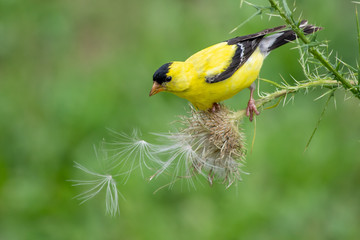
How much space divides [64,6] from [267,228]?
353cm

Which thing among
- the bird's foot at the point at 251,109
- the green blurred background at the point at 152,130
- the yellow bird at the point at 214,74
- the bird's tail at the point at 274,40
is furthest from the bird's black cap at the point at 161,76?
the green blurred background at the point at 152,130

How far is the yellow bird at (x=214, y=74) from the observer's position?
242 centimetres

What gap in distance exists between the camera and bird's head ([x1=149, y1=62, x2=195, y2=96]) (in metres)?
2.43

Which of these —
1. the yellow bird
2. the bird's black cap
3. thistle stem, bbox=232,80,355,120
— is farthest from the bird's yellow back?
thistle stem, bbox=232,80,355,120

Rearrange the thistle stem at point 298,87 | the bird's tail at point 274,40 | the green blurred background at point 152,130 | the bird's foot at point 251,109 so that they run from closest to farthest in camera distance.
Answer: the thistle stem at point 298,87
the bird's foot at point 251,109
the bird's tail at point 274,40
the green blurred background at point 152,130

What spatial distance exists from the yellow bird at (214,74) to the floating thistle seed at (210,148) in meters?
0.12

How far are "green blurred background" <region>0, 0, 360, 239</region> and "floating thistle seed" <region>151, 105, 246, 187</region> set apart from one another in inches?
53.5

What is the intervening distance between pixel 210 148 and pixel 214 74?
393 mm

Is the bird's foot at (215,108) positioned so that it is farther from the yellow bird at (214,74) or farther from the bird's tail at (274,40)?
the bird's tail at (274,40)

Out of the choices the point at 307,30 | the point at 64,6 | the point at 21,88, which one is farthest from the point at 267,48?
the point at 64,6

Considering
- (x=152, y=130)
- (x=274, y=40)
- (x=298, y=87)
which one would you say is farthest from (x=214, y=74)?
(x=152, y=130)

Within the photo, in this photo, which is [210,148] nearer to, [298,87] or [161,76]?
[161,76]

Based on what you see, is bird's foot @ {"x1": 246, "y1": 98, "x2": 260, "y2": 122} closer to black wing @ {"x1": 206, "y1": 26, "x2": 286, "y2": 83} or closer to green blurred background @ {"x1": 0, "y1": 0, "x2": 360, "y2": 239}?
black wing @ {"x1": 206, "y1": 26, "x2": 286, "y2": 83}

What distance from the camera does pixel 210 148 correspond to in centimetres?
234
